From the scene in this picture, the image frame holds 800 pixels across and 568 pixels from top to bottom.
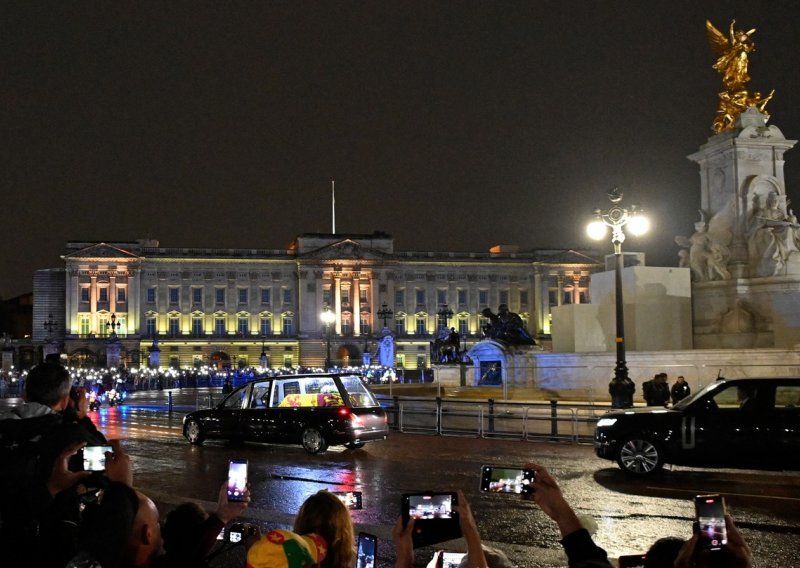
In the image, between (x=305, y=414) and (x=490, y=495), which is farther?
(x=305, y=414)

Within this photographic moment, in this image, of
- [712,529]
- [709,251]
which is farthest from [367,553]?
[709,251]

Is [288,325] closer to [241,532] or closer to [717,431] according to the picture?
[717,431]

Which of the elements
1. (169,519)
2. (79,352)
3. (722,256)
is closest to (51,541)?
(169,519)

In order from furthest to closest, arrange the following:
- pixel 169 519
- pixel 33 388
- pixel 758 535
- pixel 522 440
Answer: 1. pixel 522 440
2. pixel 758 535
3. pixel 33 388
4. pixel 169 519

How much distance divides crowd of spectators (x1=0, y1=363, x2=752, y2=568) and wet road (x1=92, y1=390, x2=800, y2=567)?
335cm

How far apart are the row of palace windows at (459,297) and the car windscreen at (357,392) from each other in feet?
317

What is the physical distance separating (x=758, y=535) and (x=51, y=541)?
6.91 metres

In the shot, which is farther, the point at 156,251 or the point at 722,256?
the point at 156,251

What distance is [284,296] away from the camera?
11219 centimetres

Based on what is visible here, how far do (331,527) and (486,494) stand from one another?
840 cm

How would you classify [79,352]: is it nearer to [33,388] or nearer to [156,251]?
[156,251]

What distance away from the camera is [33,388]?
194 inches

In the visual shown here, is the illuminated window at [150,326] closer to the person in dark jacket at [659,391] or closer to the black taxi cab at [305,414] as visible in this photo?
the black taxi cab at [305,414]

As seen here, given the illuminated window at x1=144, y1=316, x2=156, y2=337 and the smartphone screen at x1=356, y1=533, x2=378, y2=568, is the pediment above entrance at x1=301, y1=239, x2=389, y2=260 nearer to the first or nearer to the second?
the illuminated window at x1=144, y1=316, x2=156, y2=337
